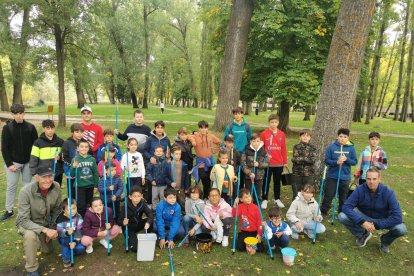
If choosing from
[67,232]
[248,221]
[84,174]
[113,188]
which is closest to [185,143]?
[113,188]

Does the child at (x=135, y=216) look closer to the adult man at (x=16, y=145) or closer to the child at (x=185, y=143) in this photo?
the child at (x=185, y=143)

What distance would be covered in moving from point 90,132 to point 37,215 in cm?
210

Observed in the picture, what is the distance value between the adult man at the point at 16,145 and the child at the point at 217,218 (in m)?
3.51

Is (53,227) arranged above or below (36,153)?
below

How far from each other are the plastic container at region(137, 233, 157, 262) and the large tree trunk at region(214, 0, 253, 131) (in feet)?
31.3

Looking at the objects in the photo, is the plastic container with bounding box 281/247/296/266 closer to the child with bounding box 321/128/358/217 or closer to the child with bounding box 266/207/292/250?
the child with bounding box 266/207/292/250

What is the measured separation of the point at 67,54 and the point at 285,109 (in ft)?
45.8

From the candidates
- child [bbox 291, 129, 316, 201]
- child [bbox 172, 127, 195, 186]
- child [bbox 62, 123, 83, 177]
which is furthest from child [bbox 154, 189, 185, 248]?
child [bbox 291, 129, 316, 201]

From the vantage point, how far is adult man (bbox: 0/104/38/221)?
5613mm

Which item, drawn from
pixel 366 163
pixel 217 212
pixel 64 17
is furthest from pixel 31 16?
pixel 366 163

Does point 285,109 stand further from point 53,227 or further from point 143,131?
point 53,227

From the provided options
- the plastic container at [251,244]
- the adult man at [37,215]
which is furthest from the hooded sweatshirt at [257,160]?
the adult man at [37,215]

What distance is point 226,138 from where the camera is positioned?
6398 mm

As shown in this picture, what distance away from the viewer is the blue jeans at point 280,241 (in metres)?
4.92
